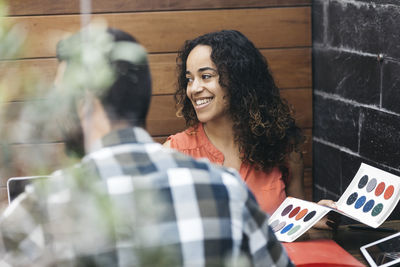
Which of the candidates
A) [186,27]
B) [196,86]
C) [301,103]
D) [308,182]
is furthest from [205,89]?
[308,182]

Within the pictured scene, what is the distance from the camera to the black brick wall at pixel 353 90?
7.21ft

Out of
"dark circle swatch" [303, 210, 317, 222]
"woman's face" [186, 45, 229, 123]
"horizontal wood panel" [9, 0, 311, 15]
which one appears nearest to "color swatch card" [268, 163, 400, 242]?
"dark circle swatch" [303, 210, 317, 222]

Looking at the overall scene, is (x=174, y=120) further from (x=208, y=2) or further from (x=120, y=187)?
(x=120, y=187)

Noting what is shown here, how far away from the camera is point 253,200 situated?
102cm

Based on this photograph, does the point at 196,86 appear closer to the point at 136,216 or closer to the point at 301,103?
the point at 301,103

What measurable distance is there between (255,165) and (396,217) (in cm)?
54

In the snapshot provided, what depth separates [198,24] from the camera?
2.66 m

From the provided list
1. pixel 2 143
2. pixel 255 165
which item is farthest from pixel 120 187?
pixel 255 165

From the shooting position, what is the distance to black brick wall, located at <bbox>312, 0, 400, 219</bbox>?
2.20m

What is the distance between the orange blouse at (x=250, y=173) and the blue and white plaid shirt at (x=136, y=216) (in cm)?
108

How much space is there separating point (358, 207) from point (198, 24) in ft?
3.89

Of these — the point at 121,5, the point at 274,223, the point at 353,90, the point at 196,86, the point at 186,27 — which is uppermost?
the point at 121,5

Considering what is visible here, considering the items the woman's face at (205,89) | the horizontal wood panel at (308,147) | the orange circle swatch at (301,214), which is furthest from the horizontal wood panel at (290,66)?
the orange circle swatch at (301,214)

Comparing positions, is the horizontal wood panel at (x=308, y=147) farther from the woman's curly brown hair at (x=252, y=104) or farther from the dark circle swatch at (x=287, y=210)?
the dark circle swatch at (x=287, y=210)
